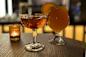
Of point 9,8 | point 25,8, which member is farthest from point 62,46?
point 9,8

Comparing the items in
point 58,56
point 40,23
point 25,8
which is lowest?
point 58,56

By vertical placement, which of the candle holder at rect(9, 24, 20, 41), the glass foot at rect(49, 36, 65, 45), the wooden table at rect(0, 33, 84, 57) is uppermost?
the candle holder at rect(9, 24, 20, 41)

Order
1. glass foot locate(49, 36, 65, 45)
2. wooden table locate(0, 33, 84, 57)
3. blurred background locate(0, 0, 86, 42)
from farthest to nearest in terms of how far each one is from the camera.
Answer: blurred background locate(0, 0, 86, 42) < glass foot locate(49, 36, 65, 45) < wooden table locate(0, 33, 84, 57)

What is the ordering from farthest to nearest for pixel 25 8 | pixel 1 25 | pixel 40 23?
pixel 25 8 < pixel 1 25 < pixel 40 23

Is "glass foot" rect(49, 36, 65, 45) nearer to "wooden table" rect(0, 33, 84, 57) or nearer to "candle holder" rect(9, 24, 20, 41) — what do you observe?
"wooden table" rect(0, 33, 84, 57)

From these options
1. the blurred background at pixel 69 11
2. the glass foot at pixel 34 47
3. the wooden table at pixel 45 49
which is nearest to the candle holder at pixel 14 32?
the wooden table at pixel 45 49

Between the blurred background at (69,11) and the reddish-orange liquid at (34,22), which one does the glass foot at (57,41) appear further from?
the blurred background at (69,11)

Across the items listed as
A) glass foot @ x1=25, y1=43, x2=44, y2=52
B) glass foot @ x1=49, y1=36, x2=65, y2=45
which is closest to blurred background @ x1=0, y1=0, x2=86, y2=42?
glass foot @ x1=49, y1=36, x2=65, y2=45

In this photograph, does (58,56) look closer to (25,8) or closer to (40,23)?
(40,23)

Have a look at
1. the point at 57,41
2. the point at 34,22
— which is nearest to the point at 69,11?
the point at 57,41

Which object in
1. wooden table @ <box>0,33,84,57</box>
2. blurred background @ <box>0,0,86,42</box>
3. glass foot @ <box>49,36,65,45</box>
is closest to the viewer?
wooden table @ <box>0,33,84,57</box>

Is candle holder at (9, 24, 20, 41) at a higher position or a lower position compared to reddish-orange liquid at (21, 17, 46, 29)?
lower
